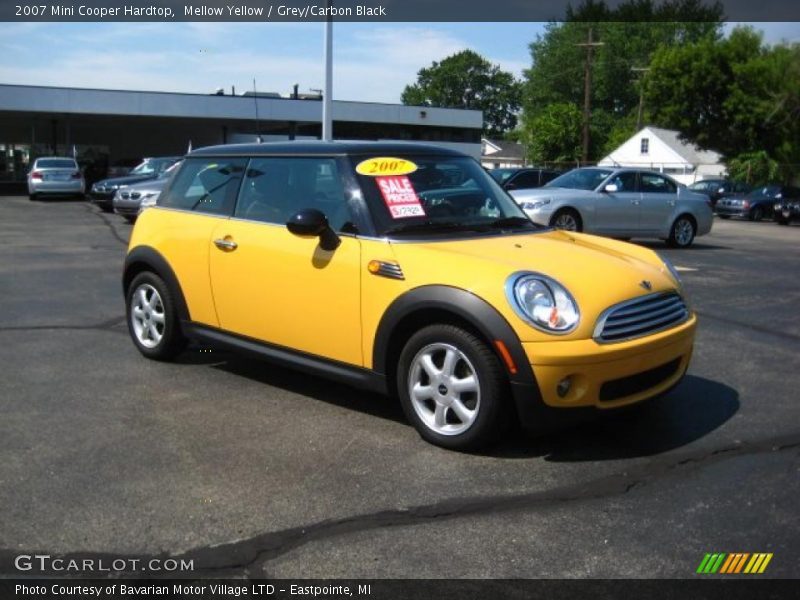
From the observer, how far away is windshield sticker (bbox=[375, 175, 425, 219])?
472 cm

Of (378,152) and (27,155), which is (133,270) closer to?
(378,152)

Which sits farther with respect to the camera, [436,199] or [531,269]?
[436,199]

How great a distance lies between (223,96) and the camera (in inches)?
1553

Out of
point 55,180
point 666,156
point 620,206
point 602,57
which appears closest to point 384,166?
point 620,206

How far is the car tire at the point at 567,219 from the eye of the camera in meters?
14.2

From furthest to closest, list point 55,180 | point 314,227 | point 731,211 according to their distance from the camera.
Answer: point 731,211
point 55,180
point 314,227

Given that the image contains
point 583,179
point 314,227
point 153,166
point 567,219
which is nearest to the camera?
point 314,227

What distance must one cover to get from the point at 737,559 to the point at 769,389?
2.69 metres

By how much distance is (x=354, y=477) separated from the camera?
3947 mm

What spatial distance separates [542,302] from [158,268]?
122 inches

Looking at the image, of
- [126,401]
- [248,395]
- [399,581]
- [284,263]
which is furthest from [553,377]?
[126,401]

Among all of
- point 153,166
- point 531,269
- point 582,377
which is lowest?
point 582,377

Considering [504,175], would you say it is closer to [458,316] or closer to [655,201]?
[655,201]

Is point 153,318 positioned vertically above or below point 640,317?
below
